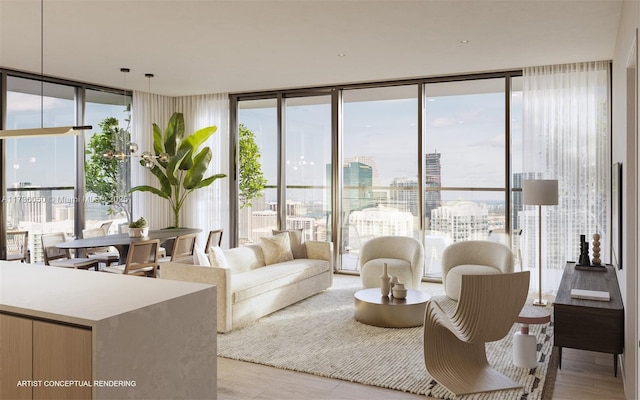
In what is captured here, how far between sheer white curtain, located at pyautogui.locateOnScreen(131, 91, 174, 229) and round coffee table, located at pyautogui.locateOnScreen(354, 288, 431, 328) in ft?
15.3

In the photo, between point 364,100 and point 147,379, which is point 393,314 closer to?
point 147,379

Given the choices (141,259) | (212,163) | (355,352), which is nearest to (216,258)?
(141,259)

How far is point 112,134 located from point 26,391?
20.4 feet

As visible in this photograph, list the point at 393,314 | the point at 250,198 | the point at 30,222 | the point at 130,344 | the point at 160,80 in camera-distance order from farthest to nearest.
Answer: the point at 250,198 → the point at 160,80 → the point at 30,222 → the point at 393,314 → the point at 130,344

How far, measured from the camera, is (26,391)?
232 cm

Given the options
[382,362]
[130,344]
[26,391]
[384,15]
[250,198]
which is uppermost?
[384,15]

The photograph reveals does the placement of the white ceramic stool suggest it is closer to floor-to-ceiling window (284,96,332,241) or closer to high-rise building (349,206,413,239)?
high-rise building (349,206,413,239)

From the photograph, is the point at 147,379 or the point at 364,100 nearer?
the point at 147,379

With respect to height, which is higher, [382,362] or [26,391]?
[26,391]

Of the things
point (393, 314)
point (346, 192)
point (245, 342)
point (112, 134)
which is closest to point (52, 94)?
point (112, 134)

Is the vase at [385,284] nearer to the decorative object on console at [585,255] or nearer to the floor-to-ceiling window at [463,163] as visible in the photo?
the decorative object on console at [585,255]

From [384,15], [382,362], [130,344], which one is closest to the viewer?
[130,344]

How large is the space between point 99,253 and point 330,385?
4518 millimetres

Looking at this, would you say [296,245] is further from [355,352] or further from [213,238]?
[355,352]
